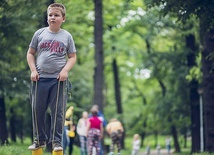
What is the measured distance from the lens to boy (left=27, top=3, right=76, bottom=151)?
754cm

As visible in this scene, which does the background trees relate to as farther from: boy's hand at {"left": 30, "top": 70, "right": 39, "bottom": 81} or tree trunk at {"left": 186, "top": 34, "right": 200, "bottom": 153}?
boy's hand at {"left": 30, "top": 70, "right": 39, "bottom": 81}

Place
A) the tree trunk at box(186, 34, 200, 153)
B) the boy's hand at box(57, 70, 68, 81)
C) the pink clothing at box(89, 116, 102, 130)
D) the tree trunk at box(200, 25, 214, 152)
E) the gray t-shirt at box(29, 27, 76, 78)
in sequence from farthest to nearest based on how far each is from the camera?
the tree trunk at box(186, 34, 200, 153) → the tree trunk at box(200, 25, 214, 152) → the pink clothing at box(89, 116, 102, 130) → the gray t-shirt at box(29, 27, 76, 78) → the boy's hand at box(57, 70, 68, 81)

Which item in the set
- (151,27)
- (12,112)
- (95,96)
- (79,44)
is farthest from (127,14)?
(95,96)

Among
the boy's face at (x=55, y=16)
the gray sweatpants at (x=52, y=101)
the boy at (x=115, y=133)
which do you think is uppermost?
the boy's face at (x=55, y=16)

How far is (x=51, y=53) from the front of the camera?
7.61 metres

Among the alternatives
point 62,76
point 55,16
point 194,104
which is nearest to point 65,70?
point 62,76

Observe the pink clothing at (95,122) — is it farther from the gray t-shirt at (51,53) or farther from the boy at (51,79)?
the gray t-shirt at (51,53)

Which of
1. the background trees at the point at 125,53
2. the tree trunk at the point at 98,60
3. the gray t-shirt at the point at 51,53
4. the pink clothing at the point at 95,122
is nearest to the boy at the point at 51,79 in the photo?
the gray t-shirt at the point at 51,53

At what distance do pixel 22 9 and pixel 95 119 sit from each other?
425cm

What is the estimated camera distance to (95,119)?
17.5m

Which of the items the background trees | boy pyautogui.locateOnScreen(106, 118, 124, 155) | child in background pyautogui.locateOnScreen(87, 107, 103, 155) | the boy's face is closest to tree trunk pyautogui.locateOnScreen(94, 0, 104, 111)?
the background trees

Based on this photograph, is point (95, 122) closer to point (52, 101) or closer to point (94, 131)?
point (94, 131)

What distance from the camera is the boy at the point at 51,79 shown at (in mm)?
7543

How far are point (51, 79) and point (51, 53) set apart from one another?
358mm
